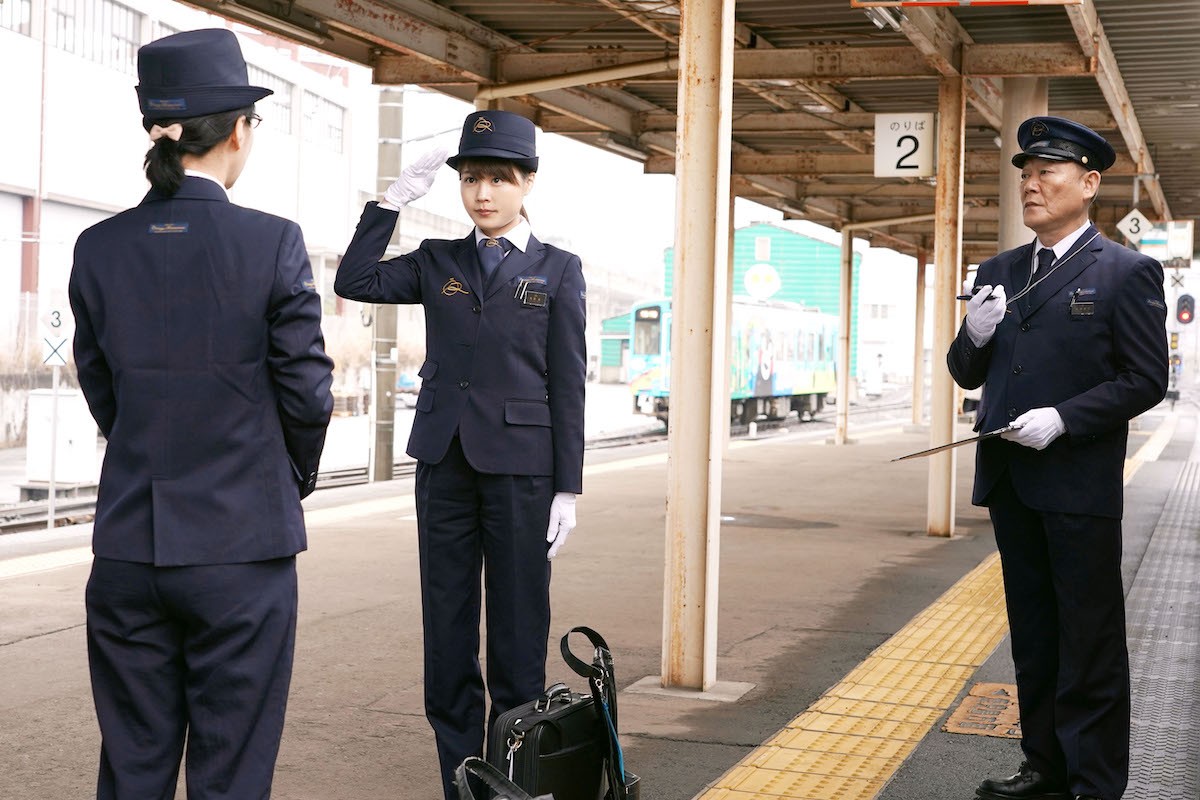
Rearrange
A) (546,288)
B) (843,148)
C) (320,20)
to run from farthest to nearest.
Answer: (843,148)
(320,20)
(546,288)

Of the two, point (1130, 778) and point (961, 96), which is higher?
point (961, 96)

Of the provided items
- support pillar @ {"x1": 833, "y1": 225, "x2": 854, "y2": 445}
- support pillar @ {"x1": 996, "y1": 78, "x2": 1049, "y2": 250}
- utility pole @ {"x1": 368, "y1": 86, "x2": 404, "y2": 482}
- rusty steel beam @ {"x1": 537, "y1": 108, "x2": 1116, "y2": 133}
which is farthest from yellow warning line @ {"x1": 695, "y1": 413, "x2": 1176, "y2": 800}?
support pillar @ {"x1": 833, "y1": 225, "x2": 854, "y2": 445}

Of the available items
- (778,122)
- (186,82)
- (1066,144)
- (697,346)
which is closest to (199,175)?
(186,82)

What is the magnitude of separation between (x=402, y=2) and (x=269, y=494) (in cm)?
883

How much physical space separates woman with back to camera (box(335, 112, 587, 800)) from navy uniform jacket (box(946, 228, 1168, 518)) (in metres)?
1.25

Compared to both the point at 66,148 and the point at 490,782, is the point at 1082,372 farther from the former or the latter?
the point at 66,148

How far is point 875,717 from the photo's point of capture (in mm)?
5285

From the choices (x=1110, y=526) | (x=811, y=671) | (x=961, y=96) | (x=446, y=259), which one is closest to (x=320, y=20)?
(x=961, y=96)

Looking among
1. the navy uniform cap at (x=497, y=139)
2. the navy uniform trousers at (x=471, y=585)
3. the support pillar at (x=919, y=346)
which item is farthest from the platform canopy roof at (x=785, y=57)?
the support pillar at (x=919, y=346)

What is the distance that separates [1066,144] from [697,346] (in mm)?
2188

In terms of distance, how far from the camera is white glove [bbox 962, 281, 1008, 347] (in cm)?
390

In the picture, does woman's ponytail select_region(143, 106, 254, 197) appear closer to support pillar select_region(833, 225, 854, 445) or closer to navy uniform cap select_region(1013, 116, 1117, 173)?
navy uniform cap select_region(1013, 116, 1117, 173)

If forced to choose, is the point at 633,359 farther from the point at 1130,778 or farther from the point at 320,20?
the point at 1130,778

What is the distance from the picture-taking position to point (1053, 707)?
3.99m
